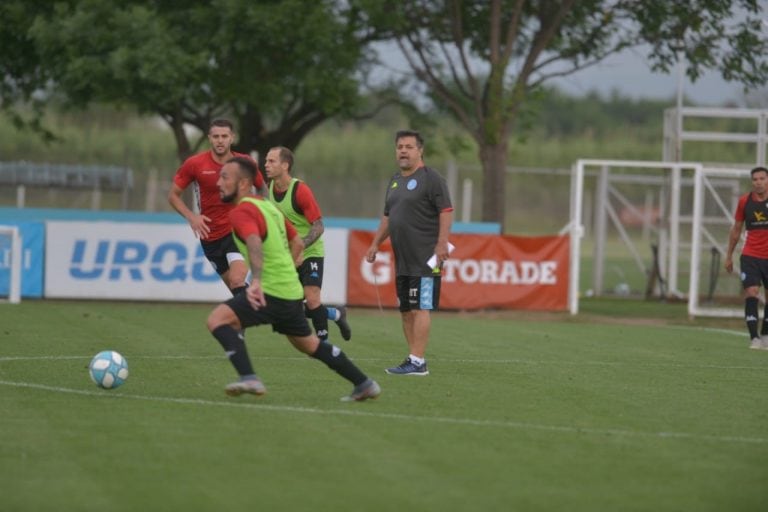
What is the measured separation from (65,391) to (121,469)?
10.3ft

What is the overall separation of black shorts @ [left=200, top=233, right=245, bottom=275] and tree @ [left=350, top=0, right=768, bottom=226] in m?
12.9

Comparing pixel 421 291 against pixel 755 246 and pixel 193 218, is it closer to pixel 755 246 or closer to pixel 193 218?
pixel 193 218

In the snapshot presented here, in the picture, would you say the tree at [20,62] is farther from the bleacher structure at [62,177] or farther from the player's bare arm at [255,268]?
the player's bare arm at [255,268]

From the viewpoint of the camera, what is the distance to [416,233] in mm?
12289

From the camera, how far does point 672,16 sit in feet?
86.6

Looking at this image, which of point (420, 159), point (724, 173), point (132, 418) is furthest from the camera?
point (724, 173)

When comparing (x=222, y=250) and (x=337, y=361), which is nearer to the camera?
(x=337, y=361)

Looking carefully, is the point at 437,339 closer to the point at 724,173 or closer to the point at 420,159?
the point at 420,159

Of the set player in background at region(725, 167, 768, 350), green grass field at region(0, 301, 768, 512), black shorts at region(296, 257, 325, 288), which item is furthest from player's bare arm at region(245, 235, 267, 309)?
player in background at region(725, 167, 768, 350)

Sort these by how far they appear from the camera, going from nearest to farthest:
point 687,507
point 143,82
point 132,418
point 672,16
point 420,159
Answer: point 687,507 < point 132,418 < point 420,159 < point 143,82 < point 672,16

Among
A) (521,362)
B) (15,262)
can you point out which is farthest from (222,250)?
(15,262)

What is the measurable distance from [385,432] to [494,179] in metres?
18.2

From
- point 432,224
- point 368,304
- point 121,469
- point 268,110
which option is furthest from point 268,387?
point 268,110

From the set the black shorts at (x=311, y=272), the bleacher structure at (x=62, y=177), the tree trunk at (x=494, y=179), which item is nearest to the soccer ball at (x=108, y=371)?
the black shorts at (x=311, y=272)
